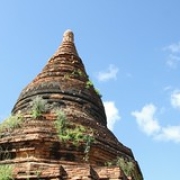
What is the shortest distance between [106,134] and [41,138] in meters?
1.85

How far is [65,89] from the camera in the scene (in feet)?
39.5

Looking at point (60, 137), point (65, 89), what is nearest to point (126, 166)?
point (60, 137)

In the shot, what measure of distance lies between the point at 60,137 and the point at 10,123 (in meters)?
1.36

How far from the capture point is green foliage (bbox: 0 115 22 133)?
1056 cm

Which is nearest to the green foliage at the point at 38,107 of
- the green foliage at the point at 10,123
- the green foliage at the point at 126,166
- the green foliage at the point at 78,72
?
the green foliage at the point at 10,123

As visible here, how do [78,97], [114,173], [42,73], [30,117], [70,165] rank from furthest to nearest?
1. [42,73]
2. [78,97]
3. [30,117]
4. [70,165]
5. [114,173]

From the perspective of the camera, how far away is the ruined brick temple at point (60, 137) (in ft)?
29.4

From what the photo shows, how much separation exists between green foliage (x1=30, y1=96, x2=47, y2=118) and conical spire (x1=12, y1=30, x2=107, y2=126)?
0.19 m

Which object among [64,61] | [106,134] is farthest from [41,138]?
[64,61]

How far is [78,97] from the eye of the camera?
12070 millimetres

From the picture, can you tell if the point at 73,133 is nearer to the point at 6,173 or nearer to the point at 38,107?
the point at 38,107

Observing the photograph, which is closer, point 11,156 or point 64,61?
point 11,156

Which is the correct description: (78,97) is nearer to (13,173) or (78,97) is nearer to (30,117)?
(30,117)

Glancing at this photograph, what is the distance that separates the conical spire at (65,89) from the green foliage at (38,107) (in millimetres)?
193
